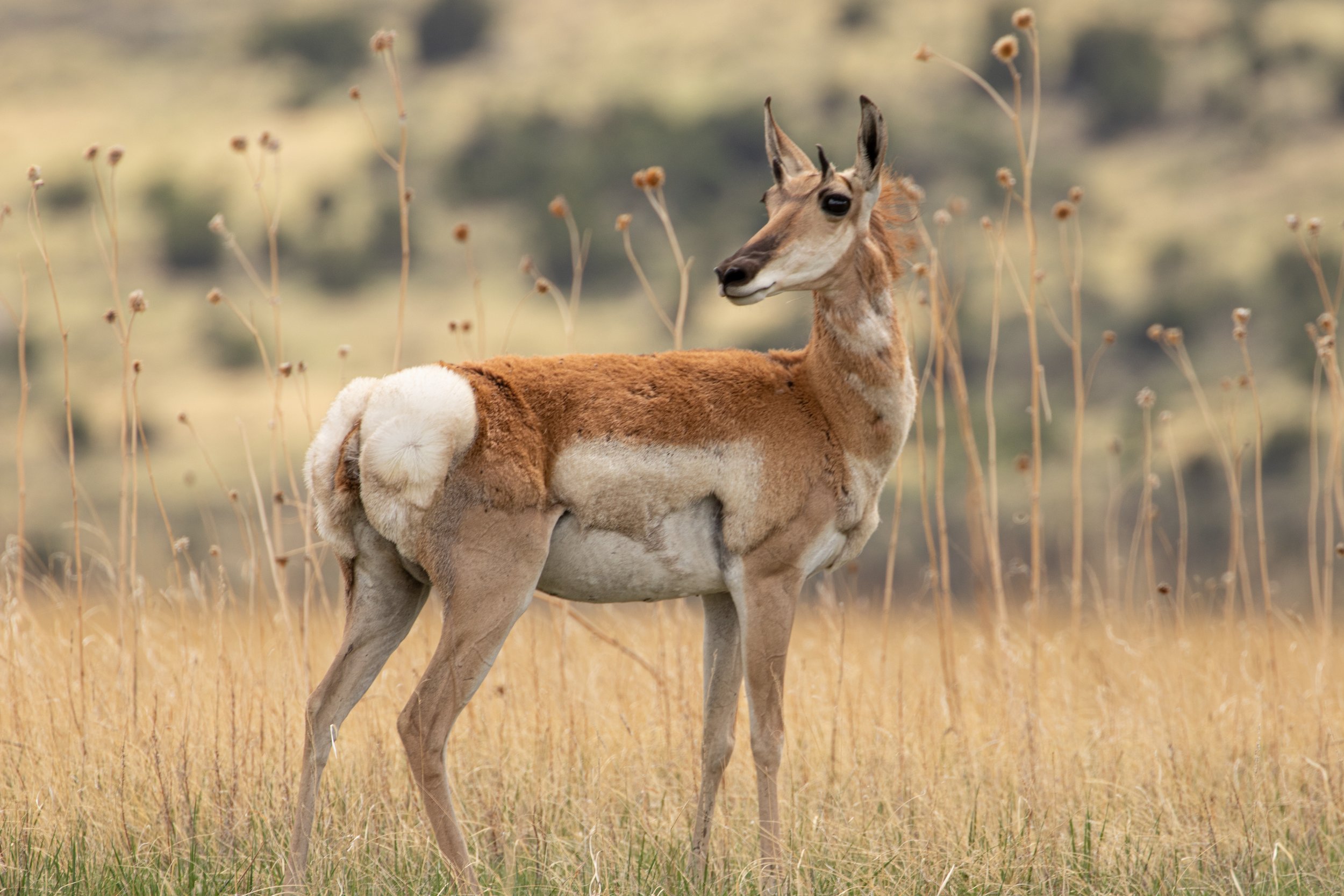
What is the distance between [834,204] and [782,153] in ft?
1.98

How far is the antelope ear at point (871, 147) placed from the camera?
5.17m

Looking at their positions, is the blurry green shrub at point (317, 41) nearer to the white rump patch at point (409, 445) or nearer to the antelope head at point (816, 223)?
the antelope head at point (816, 223)

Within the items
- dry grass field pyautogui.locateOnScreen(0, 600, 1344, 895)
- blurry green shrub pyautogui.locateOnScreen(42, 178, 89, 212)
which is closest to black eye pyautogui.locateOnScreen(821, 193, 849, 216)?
dry grass field pyautogui.locateOnScreen(0, 600, 1344, 895)

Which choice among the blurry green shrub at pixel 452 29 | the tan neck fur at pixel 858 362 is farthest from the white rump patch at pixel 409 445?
the blurry green shrub at pixel 452 29

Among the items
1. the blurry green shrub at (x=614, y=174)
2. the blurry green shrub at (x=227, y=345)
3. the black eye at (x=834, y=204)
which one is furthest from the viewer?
the blurry green shrub at (x=614, y=174)

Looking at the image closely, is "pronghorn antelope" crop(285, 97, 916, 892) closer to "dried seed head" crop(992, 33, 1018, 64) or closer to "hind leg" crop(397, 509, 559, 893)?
"hind leg" crop(397, 509, 559, 893)

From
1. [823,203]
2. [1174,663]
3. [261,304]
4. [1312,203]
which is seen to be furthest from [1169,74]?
[823,203]

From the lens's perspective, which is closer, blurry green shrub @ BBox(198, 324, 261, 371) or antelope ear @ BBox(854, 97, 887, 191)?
antelope ear @ BBox(854, 97, 887, 191)

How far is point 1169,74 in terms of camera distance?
44281 mm

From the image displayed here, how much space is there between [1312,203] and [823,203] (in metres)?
37.4

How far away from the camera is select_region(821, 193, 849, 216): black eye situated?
206 inches

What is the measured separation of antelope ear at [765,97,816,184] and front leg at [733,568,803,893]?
169cm

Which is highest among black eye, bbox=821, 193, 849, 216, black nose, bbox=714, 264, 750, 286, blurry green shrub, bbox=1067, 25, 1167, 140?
blurry green shrub, bbox=1067, 25, 1167, 140

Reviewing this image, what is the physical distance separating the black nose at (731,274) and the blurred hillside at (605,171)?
93.5 ft
